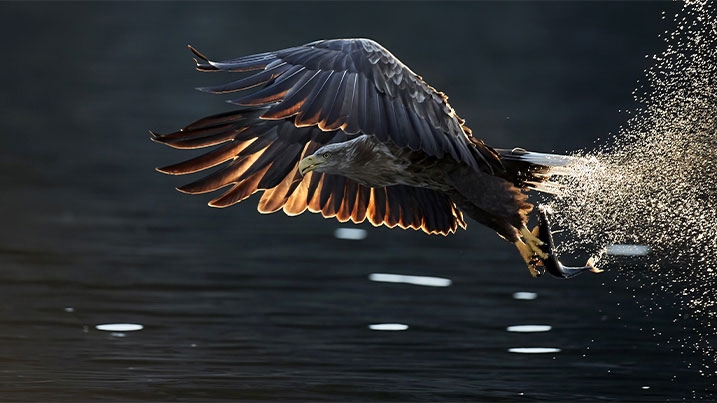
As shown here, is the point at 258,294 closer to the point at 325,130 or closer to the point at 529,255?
the point at 529,255

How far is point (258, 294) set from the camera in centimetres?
874

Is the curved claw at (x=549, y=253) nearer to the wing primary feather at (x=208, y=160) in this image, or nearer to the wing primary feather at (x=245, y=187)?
the wing primary feather at (x=245, y=187)

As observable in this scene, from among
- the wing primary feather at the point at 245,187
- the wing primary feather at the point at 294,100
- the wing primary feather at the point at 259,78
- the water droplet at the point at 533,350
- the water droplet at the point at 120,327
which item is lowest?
the water droplet at the point at 533,350

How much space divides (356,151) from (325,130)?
1.84ft

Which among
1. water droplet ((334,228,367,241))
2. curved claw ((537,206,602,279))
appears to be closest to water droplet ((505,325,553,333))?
curved claw ((537,206,602,279))

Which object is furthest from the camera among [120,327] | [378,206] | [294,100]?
[120,327]

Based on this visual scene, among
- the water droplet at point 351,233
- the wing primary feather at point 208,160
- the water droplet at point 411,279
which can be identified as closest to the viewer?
the wing primary feather at point 208,160

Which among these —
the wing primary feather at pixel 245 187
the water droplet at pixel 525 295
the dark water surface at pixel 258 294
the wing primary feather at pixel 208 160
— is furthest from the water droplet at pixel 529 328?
the wing primary feather at pixel 208 160

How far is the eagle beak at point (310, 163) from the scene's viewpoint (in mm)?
6445

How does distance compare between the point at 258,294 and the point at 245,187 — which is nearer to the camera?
the point at 245,187

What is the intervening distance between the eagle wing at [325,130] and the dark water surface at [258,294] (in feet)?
2.42

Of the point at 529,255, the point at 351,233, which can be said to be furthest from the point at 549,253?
the point at 351,233

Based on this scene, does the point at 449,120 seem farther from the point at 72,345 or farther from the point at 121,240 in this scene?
the point at 121,240

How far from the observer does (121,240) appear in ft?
34.7
